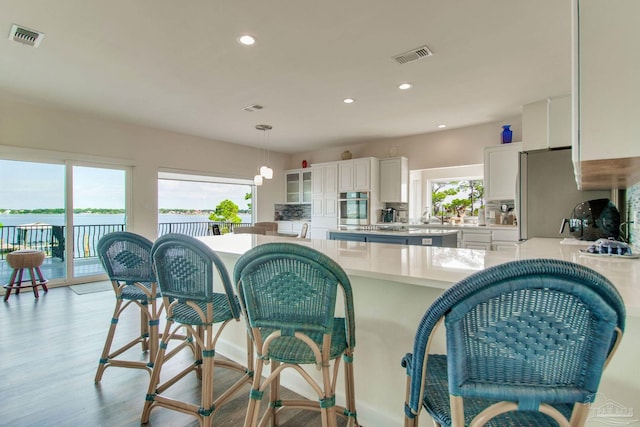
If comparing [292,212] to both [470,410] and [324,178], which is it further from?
[470,410]

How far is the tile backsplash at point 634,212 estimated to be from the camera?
2.08m

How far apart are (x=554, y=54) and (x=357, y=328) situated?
3138 mm

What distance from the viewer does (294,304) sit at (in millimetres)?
1091

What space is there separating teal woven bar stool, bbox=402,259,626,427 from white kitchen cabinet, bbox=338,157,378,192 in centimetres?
564

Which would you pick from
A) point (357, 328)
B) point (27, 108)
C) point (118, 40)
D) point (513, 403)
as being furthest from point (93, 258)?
point (513, 403)

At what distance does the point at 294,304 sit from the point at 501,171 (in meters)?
4.86

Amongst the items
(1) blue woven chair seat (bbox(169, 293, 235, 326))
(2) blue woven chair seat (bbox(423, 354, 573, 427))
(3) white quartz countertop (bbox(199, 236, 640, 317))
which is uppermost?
(3) white quartz countertop (bbox(199, 236, 640, 317))

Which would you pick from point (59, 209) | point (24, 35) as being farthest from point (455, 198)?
point (59, 209)

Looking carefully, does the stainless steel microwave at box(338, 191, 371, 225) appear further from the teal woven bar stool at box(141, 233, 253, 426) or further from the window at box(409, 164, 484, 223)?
the teal woven bar stool at box(141, 233, 253, 426)

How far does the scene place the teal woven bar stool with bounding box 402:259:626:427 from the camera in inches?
23.8

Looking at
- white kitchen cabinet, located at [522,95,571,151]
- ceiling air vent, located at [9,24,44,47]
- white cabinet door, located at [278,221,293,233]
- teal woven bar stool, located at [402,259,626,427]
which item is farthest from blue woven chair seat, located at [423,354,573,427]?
white cabinet door, located at [278,221,293,233]

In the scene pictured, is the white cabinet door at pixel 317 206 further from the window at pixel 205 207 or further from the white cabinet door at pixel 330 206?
the window at pixel 205 207

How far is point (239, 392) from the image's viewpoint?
192 centimetres

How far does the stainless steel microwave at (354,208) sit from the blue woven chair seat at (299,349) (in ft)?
16.7
